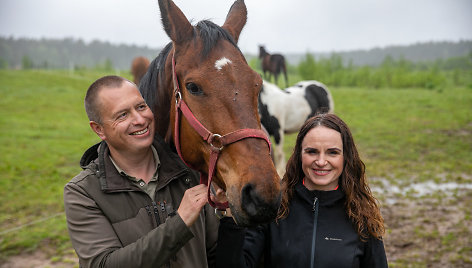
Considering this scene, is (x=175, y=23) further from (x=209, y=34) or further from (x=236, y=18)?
(x=236, y=18)

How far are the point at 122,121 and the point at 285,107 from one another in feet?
19.6

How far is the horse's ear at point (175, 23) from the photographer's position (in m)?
1.65

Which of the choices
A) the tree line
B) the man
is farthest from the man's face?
the tree line

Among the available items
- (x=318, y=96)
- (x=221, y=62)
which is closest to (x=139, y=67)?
(x=318, y=96)

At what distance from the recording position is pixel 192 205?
4.58 ft

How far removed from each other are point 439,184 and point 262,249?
6406 mm

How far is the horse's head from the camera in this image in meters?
1.31

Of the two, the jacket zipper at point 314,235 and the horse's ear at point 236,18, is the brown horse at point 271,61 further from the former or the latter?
the jacket zipper at point 314,235

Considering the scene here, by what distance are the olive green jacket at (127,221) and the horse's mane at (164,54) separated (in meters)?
0.40

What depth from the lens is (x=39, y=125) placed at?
516 inches

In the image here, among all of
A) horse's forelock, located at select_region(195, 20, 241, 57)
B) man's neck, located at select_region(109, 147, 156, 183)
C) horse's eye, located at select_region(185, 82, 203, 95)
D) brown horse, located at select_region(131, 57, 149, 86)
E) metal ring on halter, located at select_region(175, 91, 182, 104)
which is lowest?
man's neck, located at select_region(109, 147, 156, 183)

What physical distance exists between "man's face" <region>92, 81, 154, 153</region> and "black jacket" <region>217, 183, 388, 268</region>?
1.82 feet

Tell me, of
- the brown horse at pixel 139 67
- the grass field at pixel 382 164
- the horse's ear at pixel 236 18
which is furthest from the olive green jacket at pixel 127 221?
the brown horse at pixel 139 67

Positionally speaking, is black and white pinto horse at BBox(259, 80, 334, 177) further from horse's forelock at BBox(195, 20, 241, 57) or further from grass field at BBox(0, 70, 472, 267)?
horse's forelock at BBox(195, 20, 241, 57)
